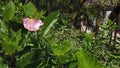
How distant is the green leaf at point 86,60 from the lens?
88 centimetres

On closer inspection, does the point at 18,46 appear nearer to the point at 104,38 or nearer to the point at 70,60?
the point at 70,60

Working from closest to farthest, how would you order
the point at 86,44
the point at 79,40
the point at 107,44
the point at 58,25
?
the point at 86,44 → the point at 107,44 → the point at 79,40 → the point at 58,25

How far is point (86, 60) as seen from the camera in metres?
0.89

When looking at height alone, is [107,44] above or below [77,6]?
below

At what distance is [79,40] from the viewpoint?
3.47 m

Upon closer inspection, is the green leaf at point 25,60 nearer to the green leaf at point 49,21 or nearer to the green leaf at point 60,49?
the green leaf at point 60,49

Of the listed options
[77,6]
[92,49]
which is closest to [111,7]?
[77,6]

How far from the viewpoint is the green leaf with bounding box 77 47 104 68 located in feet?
2.90

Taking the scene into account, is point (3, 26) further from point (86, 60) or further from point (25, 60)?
point (86, 60)

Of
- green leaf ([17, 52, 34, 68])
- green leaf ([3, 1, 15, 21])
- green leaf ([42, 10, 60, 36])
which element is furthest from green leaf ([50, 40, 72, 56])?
green leaf ([3, 1, 15, 21])

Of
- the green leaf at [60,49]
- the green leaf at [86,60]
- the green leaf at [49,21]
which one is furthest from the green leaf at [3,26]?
the green leaf at [86,60]

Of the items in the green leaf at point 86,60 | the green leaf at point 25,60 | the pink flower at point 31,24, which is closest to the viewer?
the green leaf at point 86,60

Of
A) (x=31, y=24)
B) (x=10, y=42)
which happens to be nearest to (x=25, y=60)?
(x=10, y=42)

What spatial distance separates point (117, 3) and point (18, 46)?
3.36 meters
